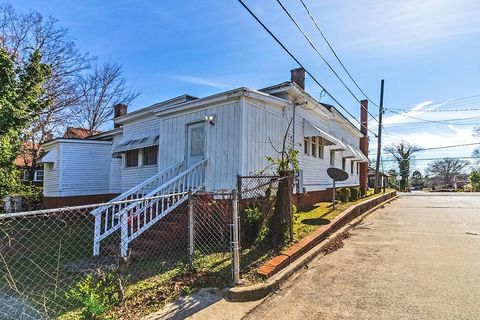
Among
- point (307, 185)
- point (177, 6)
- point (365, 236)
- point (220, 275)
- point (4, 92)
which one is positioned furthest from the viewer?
point (307, 185)

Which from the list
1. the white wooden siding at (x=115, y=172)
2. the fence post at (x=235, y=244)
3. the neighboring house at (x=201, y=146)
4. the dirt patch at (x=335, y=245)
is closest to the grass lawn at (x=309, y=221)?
the dirt patch at (x=335, y=245)

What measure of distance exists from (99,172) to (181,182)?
10594 mm

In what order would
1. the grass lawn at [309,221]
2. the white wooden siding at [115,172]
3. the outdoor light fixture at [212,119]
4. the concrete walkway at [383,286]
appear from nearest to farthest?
the concrete walkway at [383,286] < the grass lawn at [309,221] < the outdoor light fixture at [212,119] < the white wooden siding at [115,172]

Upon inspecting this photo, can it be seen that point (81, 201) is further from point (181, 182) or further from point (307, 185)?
point (307, 185)

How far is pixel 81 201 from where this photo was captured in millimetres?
17719

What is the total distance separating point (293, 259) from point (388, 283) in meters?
1.64

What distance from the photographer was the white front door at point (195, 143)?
10.7 metres

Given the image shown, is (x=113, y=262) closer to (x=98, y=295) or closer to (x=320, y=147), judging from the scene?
(x=98, y=295)

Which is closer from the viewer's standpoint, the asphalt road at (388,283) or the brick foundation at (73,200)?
the asphalt road at (388,283)

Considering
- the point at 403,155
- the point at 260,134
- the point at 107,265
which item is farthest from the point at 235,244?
the point at 403,155

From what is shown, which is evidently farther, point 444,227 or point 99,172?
point 99,172

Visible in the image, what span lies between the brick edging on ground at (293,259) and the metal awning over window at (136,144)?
24.4 feet

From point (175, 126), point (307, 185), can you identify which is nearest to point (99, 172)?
point (175, 126)

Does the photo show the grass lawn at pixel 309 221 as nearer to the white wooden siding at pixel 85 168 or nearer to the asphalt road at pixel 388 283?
the asphalt road at pixel 388 283
